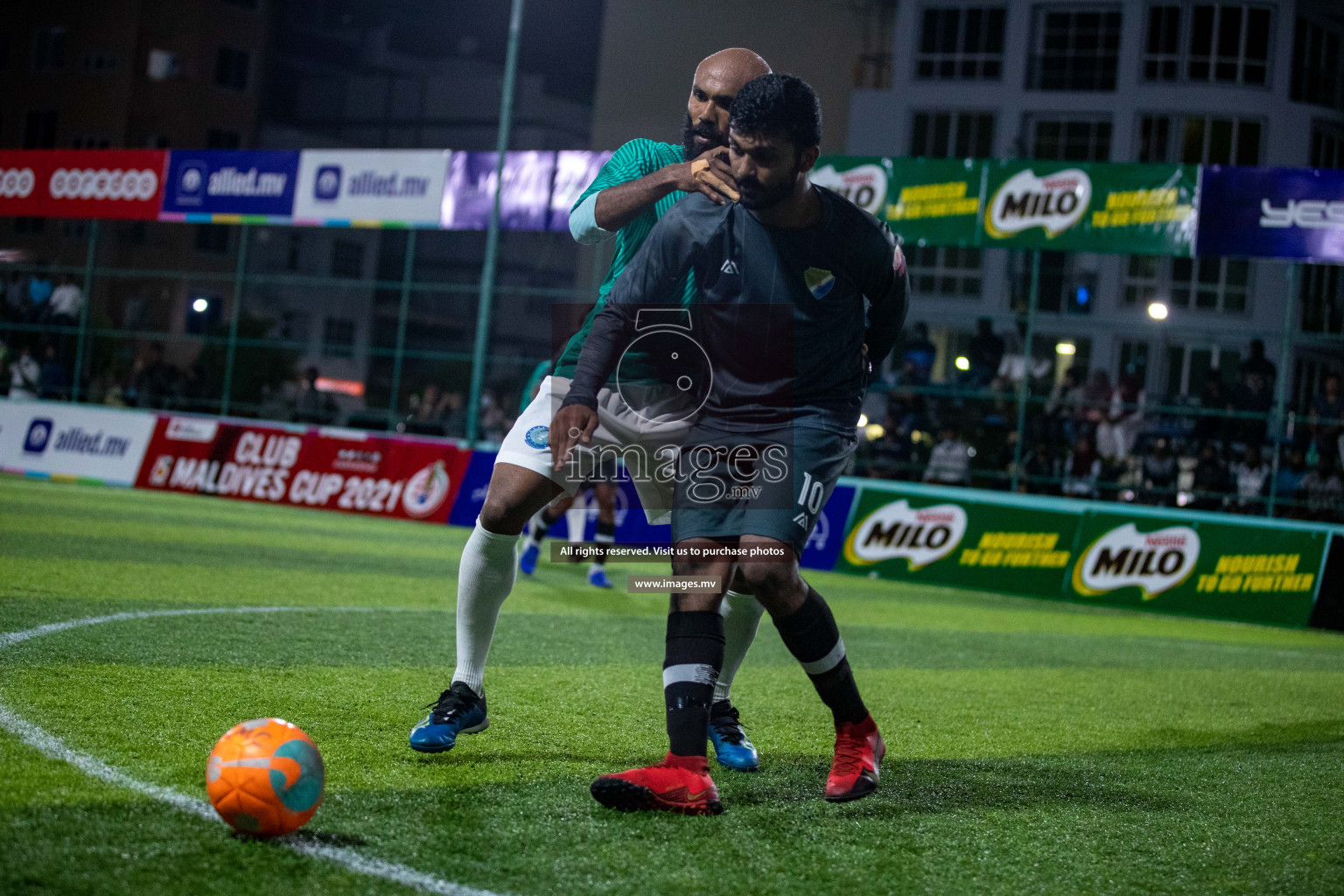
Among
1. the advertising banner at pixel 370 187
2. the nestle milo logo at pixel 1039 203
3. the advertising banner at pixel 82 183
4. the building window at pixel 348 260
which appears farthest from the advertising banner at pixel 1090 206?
the building window at pixel 348 260

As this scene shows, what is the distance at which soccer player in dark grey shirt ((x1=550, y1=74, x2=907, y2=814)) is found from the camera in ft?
11.4

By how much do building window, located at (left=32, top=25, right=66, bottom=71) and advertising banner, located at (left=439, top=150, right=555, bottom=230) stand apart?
113ft

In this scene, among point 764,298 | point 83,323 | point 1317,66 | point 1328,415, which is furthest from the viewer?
point 1317,66

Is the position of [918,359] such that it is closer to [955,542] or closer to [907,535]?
[907,535]

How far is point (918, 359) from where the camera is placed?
16.4 meters

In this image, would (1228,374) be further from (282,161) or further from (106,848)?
(106,848)

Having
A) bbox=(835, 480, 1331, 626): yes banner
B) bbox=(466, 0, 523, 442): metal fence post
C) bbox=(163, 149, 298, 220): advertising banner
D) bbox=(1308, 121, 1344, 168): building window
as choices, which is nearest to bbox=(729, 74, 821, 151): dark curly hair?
bbox=(835, 480, 1331, 626): yes banner

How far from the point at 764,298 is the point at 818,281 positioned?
168 mm

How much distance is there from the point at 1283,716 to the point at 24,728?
5.47 meters

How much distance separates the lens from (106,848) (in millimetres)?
2646

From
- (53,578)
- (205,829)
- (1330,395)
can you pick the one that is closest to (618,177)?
(205,829)

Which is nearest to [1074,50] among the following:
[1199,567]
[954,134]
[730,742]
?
[954,134]

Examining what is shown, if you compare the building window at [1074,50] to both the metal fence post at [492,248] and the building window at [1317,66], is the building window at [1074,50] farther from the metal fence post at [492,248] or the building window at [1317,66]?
the metal fence post at [492,248]

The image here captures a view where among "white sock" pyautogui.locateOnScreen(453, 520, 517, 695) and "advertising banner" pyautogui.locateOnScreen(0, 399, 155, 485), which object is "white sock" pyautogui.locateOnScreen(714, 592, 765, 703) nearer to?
"white sock" pyautogui.locateOnScreen(453, 520, 517, 695)
